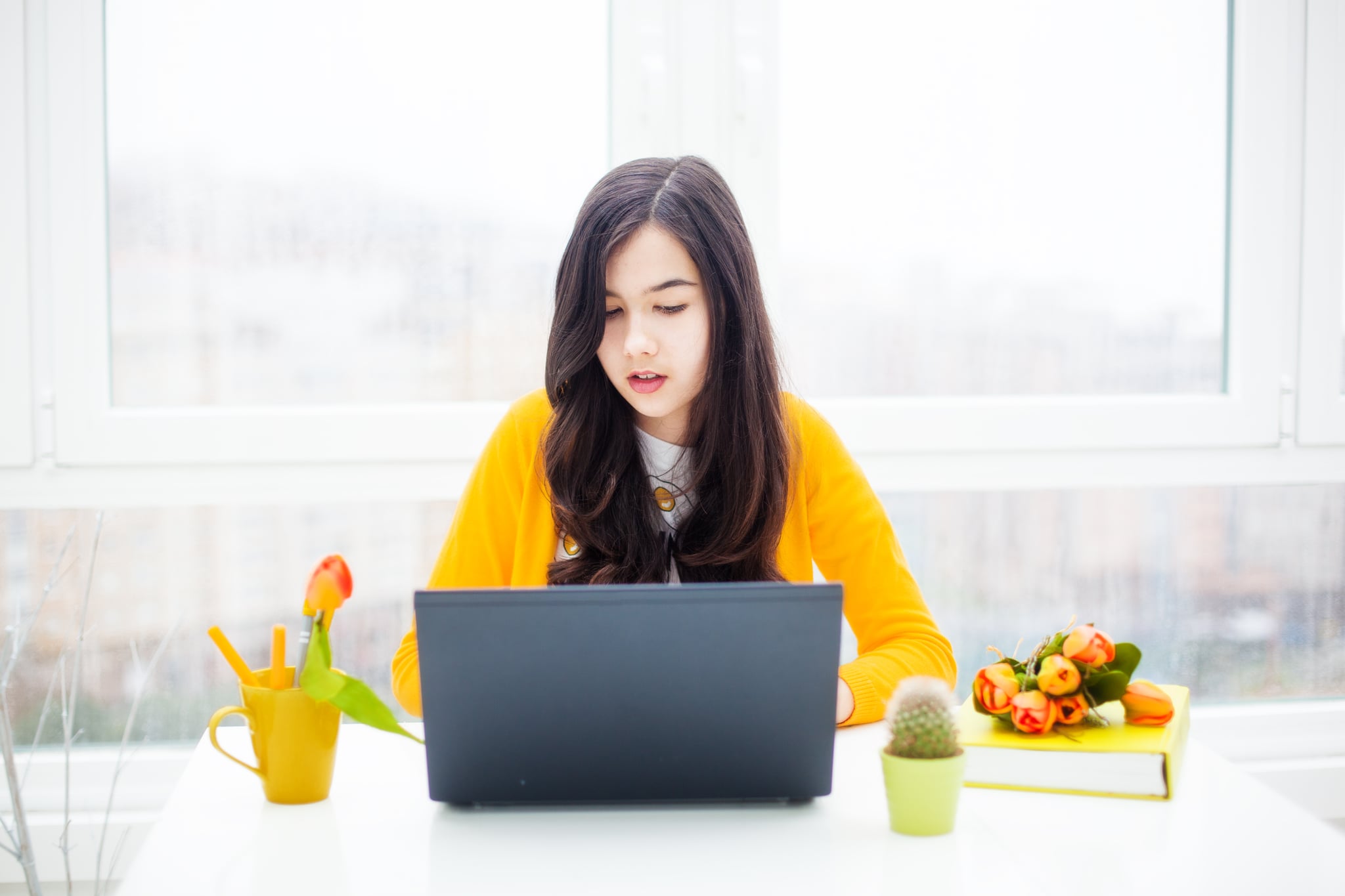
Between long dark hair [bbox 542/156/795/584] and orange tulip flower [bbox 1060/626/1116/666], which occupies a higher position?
long dark hair [bbox 542/156/795/584]

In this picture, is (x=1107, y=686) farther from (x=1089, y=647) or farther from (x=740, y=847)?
(x=740, y=847)

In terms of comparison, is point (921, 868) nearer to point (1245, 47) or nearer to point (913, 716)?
point (913, 716)

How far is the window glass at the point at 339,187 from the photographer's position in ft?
6.35

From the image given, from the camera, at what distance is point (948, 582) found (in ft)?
7.12

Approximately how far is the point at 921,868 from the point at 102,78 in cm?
194

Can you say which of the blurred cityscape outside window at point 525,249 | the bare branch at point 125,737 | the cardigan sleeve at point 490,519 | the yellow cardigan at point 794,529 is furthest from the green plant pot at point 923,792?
the bare branch at point 125,737

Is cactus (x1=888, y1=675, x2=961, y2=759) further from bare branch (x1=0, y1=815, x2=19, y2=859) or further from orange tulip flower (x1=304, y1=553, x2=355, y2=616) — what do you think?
bare branch (x1=0, y1=815, x2=19, y2=859)

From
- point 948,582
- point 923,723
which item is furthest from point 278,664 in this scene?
point 948,582

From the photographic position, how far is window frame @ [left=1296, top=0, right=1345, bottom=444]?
6.91 feet

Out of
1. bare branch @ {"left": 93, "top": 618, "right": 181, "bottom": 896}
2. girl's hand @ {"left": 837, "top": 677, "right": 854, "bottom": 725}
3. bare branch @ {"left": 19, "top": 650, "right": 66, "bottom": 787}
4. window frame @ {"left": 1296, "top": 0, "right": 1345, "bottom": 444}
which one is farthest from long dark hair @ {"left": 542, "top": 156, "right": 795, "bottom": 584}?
window frame @ {"left": 1296, "top": 0, "right": 1345, "bottom": 444}

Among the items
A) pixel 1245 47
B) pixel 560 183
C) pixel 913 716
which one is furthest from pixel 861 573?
pixel 1245 47

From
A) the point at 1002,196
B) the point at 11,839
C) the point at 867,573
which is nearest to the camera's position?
the point at 867,573

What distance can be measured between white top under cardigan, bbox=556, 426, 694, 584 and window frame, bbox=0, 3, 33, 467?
112cm

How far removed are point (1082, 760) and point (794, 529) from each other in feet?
2.10
